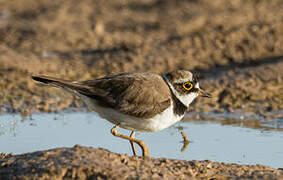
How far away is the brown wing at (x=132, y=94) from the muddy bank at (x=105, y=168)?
75cm

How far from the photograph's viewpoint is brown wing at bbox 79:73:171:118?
645 cm

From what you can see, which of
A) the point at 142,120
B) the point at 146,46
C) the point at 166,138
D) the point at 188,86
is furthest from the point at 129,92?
the point at 146,46

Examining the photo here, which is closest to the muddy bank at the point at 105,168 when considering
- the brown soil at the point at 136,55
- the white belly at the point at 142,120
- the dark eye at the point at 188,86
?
the brown soil at the point at 136,55

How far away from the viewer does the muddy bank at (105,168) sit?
17.6 feet

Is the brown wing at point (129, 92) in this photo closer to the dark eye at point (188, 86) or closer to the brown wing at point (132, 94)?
the brown wing at point (132, 94)

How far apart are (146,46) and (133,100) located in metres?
7.63

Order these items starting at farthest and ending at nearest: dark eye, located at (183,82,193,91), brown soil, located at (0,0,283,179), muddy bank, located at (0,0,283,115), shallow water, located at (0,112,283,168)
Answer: muddy bank, located at (0,0,283,115), shallow water, located at (0,112,283,168), dark eye, located at (183,82,193,91), brown soil, located at (0,0,283,179)

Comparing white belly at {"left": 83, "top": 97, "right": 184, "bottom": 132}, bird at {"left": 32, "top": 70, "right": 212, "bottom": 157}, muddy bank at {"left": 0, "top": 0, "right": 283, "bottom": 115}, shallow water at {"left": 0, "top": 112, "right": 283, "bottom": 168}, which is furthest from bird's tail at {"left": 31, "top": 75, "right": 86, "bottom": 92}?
muddy bank at {"left": 0, "top": 0, "right": 283, "bottom": 115}

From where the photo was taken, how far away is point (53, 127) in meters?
9.01

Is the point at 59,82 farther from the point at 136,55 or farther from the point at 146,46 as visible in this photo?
the point at 146,46

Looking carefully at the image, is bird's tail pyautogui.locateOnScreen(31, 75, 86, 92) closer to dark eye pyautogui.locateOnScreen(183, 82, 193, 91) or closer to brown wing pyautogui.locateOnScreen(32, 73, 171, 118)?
brown wing pyautogui.locateOnScreen(32, 73, 171, 118)

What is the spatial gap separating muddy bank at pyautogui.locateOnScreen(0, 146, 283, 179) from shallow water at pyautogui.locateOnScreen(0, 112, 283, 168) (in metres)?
1.07

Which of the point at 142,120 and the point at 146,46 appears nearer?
the point at 142,120

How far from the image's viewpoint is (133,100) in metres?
6.51
